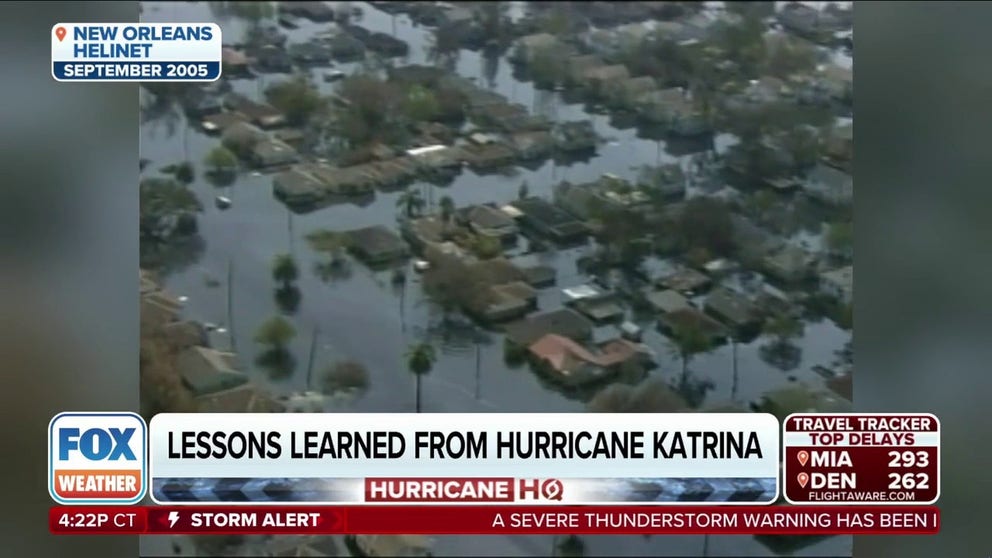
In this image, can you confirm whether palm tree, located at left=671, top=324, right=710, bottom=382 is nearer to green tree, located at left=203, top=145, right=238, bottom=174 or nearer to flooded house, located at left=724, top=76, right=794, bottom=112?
flooded house, located at left=724, top=76, right=794, bottom=112

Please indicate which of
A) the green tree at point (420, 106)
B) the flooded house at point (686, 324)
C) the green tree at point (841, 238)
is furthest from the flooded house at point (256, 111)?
the green tree at point (841, 238)

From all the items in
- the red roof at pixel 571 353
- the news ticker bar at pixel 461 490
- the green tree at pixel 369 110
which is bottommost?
the news ticker bar at pixel 461 490

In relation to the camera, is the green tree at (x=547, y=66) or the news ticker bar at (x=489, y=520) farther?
the green tree at (x=547, y=66)

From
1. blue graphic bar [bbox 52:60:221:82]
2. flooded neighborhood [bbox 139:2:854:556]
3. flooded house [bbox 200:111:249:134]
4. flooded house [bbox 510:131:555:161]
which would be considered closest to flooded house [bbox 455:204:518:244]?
flooded neighborhood [bbox 139:2:854:556]

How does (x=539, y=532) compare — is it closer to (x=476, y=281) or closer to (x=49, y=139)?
(x=476, y=281)

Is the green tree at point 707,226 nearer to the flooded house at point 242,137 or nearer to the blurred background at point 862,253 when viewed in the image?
the blurred background at point 862,253

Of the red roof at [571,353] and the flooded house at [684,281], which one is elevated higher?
the flooded house at [684,281]

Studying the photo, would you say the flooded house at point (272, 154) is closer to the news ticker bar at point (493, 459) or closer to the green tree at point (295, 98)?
the green tree at point (295, 98)
